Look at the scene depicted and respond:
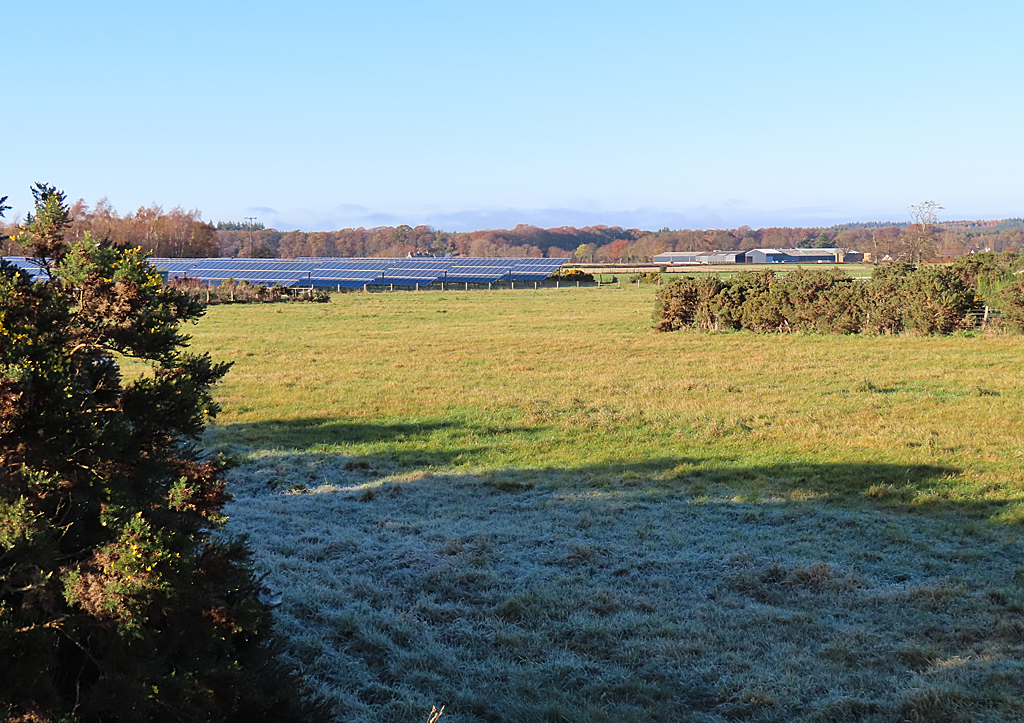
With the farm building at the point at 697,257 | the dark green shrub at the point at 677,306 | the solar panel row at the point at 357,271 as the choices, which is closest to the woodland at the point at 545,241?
the farm building at the point at 697,257

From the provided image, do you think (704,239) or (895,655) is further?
(704,239)

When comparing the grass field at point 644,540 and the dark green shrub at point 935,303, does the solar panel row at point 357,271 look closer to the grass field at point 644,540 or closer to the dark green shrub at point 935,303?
the dark green shrub at point 935,303

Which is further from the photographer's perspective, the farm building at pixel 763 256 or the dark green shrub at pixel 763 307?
the farm building at pixel 763 256

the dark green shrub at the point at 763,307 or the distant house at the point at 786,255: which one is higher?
the distant house at the point at 786,255

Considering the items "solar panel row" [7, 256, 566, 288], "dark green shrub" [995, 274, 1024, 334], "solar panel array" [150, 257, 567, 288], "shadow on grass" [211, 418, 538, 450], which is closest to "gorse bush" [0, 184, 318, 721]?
"shadow on grass" [211, 418, 538, 450]

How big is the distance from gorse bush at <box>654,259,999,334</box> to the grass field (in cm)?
748

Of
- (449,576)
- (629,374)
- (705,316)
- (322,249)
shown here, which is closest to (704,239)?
(322,249)

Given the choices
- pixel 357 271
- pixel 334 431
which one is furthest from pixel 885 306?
pixel 357 271

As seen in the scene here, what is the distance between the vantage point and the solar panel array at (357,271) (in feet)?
194

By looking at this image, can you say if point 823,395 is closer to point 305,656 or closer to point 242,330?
point 305,656

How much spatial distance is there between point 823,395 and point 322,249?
13372 cm

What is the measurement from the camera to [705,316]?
2719 centimetres

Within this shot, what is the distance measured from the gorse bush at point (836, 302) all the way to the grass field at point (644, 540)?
24.5 ft

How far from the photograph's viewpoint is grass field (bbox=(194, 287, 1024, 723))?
4.70 m
